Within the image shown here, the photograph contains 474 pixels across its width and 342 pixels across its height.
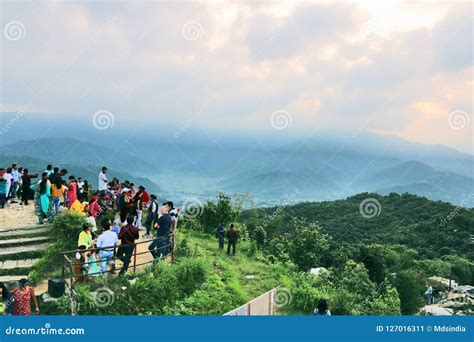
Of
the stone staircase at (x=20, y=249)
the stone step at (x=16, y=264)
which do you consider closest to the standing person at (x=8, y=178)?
the stone staircase at (x=20, y=249)

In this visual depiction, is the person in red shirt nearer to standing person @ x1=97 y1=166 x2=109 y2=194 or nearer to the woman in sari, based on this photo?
the woman in sari

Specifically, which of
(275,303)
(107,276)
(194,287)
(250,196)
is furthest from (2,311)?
(250,196)

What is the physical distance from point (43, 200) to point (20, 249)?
6.63 ft

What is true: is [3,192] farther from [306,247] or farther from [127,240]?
[306,247]

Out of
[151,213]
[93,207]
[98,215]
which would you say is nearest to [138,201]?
[151,213]

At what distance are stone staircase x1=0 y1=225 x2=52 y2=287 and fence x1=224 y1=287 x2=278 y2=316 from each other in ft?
17.9

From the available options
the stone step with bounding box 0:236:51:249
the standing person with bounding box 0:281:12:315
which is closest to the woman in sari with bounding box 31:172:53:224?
the stone step with bounding box 0:236:51:249

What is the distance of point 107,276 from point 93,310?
123 centimetres

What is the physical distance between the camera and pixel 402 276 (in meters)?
34.2

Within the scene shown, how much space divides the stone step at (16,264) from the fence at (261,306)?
545 centimetres

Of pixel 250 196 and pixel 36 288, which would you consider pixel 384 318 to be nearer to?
pixel 36 288

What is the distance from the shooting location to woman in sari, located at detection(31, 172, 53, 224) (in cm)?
1370

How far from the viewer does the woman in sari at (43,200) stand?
45.0 feet

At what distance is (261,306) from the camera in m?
11.9
